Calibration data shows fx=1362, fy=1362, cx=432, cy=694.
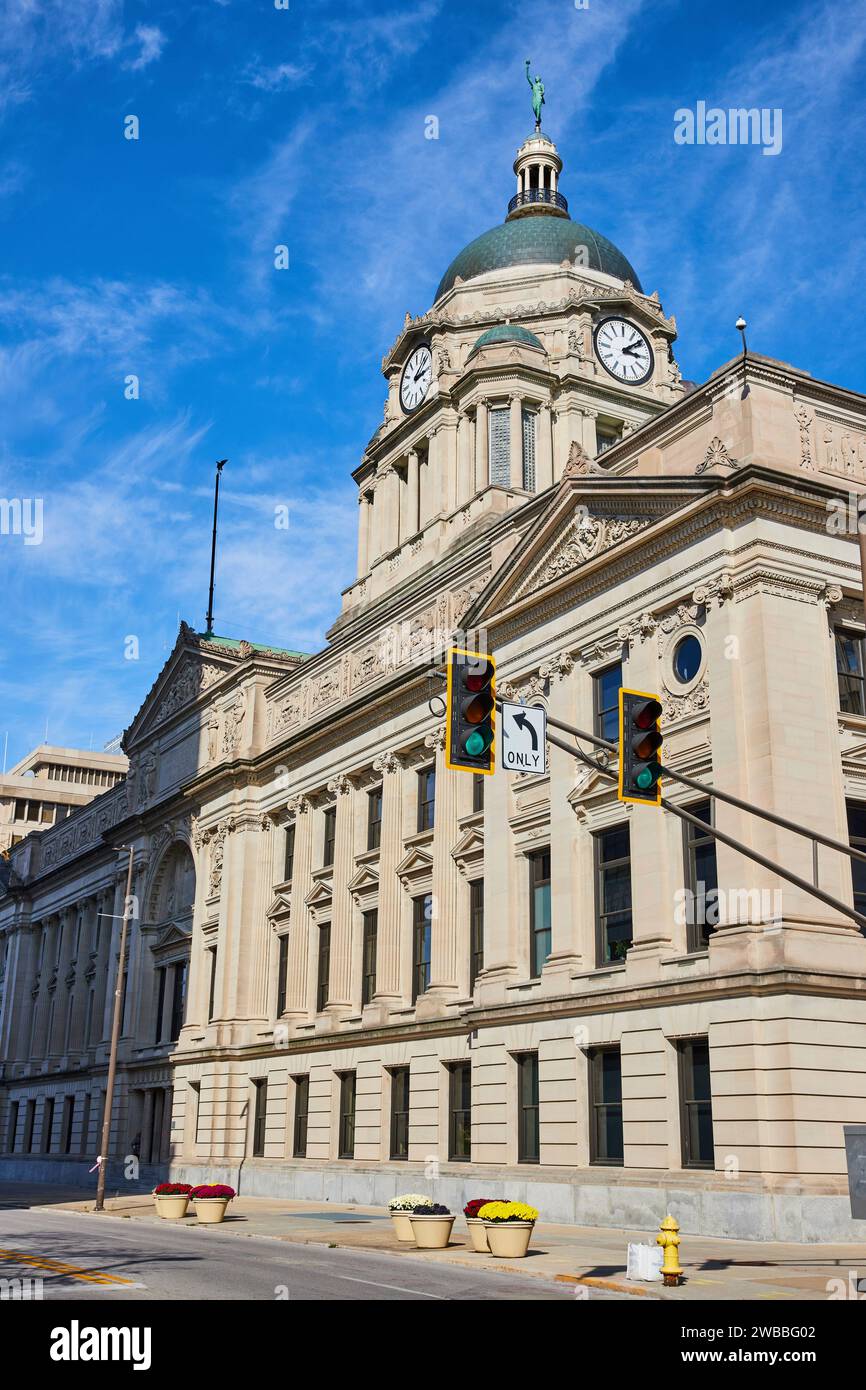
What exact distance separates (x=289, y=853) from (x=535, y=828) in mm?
19487

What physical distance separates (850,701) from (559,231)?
40.6 m

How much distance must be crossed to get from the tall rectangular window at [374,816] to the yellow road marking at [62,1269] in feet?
80.3

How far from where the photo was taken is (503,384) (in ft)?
186

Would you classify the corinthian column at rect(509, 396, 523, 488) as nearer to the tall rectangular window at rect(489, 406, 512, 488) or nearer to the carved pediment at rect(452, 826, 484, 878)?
the tall rectangular window at rect(489, 406, 512, 488)

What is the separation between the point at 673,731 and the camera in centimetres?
3119

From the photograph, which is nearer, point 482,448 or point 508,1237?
point 508,1237

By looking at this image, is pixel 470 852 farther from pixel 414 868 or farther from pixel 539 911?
pixel 539 911

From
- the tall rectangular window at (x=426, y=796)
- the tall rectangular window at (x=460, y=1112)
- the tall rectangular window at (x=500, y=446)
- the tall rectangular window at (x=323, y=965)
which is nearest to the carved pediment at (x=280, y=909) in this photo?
the tall rectangular window at (x=323, y=965)

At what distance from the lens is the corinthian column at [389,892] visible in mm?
43344

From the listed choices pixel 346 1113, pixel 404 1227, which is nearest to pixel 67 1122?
pixel 346 1113

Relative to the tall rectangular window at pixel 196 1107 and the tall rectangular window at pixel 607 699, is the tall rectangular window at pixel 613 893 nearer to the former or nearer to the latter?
the tall rectangular window at pixel 607 699
